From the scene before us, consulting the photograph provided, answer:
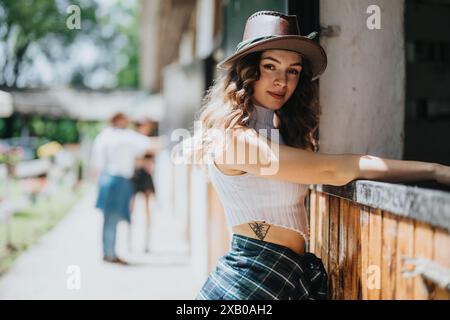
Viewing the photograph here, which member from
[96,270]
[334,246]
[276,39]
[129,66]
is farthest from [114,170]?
[129,66]

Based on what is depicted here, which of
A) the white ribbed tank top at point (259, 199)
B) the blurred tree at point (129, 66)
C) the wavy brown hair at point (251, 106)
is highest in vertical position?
the blurred tree at point (129, 66)

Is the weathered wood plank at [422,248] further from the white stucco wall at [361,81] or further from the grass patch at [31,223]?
the grass patch at [31,223]

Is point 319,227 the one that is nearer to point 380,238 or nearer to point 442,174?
point 380,238

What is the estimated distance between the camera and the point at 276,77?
1858 mm

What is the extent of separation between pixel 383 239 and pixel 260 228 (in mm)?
434

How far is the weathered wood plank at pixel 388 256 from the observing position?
57.4 inches

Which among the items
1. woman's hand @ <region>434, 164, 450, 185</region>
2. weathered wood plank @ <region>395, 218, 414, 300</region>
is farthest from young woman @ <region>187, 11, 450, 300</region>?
weathered wood plank @ <region>395, 218, 414, 300</region>

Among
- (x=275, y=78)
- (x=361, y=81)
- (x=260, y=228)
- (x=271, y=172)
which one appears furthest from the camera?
(x=361, y=81)

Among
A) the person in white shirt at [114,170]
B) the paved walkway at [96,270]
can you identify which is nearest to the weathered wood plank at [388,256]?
the paved walkway at [96,270]

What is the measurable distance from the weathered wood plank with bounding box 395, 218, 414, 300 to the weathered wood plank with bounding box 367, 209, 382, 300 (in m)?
0.11

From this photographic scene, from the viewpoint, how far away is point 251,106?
186 cm

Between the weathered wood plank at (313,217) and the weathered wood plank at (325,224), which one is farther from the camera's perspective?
the weathered wood plank at (313,217)

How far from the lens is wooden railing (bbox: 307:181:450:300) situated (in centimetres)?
122

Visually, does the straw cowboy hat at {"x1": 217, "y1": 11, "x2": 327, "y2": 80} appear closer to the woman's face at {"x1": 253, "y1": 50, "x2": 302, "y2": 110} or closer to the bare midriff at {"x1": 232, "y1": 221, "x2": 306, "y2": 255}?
the woman's face at {"x1": 253, "y1": 50, "x2": 302, "y2": 110}
